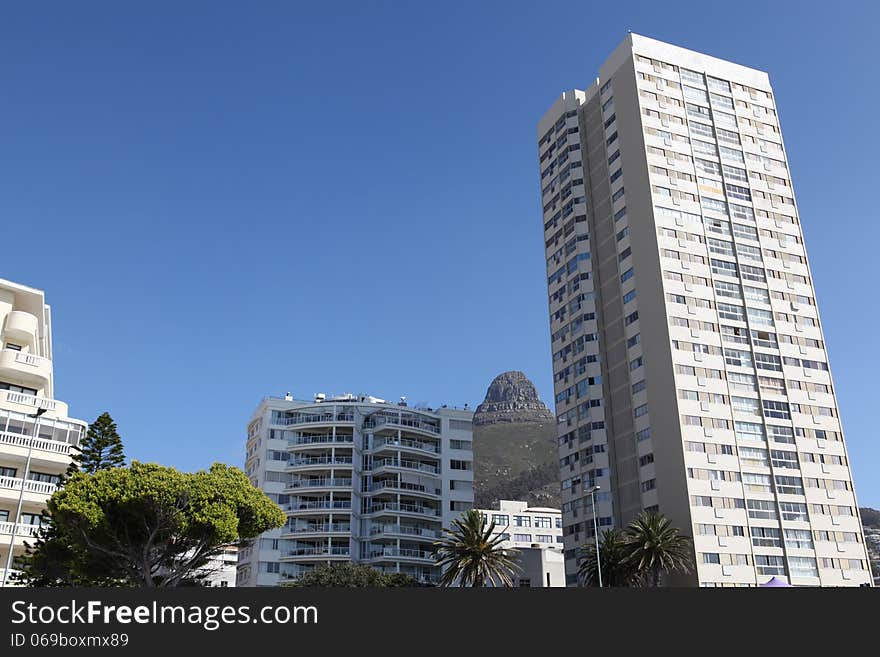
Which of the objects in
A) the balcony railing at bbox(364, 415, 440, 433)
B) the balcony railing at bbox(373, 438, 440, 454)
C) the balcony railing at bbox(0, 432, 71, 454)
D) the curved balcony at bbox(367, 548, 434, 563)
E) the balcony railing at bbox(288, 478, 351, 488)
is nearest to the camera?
the balcony railing at bbox(0, 432, 71, 454)

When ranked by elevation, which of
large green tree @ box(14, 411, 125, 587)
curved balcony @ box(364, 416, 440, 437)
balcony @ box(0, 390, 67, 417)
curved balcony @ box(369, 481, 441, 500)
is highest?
curved balcony @ box(364, 416, 440, 437)

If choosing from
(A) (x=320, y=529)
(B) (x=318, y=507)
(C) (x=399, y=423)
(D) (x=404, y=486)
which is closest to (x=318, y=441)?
(B) (x=318, y=507)

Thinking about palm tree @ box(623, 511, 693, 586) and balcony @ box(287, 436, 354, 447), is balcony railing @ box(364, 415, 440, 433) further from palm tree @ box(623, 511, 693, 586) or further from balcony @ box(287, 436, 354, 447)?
palm tree @ box(623, 511, 693, 586)

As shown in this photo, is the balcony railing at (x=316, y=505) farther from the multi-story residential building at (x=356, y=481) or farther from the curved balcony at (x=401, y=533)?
the curved balcony at (x=401, y=533)

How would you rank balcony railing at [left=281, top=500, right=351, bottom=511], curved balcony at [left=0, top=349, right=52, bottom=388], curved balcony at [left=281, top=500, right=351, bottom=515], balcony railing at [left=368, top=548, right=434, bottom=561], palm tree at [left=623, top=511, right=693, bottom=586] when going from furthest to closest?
balcony railing at [left=281, top=500, right=351, bottom=511] → curved balcony at [left=281, top=500, right=351, bottom=515] → balcony railing at [left=368, top=548, right=434, bottom=561] → palm tree at [left=623, top=511, right=693, bottom=586] → curved balcony at [left=0, top=349, right=52, bottom=388]

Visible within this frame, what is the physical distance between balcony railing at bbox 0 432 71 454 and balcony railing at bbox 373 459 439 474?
166ft

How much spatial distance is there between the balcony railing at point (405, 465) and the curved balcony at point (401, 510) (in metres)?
4.76

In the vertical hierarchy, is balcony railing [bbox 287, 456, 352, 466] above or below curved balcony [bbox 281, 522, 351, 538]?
above

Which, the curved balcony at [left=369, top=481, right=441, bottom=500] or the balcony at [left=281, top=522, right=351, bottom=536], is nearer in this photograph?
the balcony at [left=281, top=522, right=351, bottom=536]

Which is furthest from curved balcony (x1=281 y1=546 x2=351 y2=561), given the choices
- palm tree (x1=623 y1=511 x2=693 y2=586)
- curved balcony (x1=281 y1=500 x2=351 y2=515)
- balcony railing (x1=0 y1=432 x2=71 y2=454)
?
balcony railing (x1=0 y1=432 x2=71 y2=454)

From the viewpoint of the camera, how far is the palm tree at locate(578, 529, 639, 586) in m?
70.8

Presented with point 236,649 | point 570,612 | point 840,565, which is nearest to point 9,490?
point 236,649

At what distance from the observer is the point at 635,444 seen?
81.9 m

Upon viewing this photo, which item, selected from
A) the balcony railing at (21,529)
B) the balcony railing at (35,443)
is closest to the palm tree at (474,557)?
the balcony railing at (35,443)
